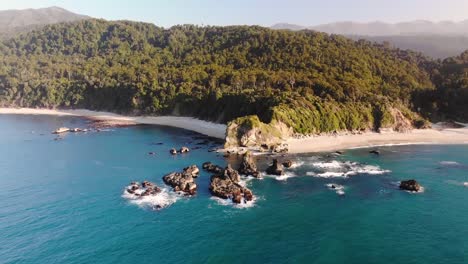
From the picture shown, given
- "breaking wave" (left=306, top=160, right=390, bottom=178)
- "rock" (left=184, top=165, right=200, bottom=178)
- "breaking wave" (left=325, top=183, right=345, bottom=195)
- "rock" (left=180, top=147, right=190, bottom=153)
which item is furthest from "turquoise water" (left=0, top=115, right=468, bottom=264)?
"rock" (left=180, top=147, right=190, bottom=153)

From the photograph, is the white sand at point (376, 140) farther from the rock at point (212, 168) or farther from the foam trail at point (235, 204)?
the foam trail at point (235, 204)

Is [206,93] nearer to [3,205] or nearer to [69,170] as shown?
[69,170]

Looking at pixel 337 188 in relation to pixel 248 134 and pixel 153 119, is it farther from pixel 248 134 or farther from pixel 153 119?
pixel 153 119

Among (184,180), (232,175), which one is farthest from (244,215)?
(184,180)

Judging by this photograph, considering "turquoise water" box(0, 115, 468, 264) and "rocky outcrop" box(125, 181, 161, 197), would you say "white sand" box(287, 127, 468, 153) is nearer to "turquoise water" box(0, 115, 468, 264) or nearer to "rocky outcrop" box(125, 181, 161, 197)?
"turquoise water" box(0, 115, 468, 264)

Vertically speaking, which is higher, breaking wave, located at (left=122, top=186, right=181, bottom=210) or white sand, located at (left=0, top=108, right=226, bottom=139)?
white sand, located at (left=0, top=108, right=226, bottom=139)

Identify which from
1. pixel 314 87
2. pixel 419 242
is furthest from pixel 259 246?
pixel 314 87

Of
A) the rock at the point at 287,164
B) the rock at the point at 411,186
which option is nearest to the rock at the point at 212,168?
the rock at the point at 287,164
